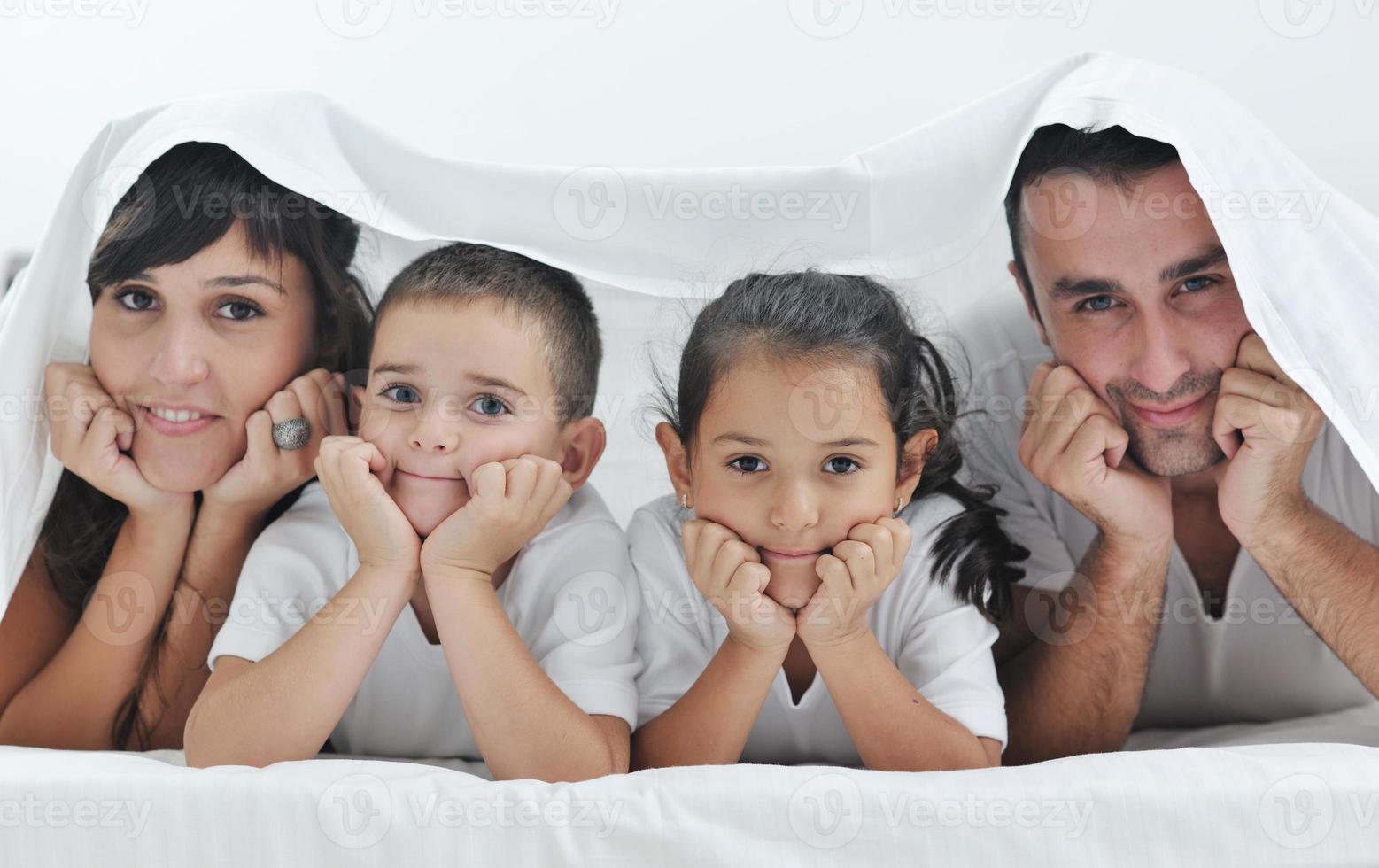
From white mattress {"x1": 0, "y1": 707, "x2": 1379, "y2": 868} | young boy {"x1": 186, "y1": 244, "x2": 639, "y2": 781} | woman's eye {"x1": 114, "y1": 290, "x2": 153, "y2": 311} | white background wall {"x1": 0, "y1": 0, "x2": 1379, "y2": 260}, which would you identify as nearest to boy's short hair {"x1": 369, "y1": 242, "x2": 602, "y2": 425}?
young boy {"x1": 186, "y1": 244, "x2": 639, "y2": 781}

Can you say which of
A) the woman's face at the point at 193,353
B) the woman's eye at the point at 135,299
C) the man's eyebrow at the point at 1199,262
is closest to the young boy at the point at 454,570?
the woman's face at the point at 193,353

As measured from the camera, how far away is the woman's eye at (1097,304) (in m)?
1.14

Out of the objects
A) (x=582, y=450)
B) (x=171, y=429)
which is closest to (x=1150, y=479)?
(x=582, y=450)

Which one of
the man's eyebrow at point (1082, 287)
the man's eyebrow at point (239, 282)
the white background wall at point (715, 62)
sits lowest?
the man's eyebrow at point (239, 282)

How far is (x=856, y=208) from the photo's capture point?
1.18 m

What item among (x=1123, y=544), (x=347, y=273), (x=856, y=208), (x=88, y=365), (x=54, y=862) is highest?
(x=856, y=208)

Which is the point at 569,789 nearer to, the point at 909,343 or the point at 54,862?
the point at 54,862

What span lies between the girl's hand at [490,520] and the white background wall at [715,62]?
99 cm

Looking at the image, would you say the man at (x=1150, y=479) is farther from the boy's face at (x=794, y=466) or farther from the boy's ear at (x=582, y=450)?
the boy's ear at (x=582, y=450)

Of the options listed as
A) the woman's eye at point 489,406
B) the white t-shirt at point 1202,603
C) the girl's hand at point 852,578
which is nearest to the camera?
the girl's hand at point 852,578

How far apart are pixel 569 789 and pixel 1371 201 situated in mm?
1704

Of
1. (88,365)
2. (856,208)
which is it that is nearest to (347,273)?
(88,365)

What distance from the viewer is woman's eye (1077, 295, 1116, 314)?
1.14 meters

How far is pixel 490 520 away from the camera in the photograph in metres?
1.03
